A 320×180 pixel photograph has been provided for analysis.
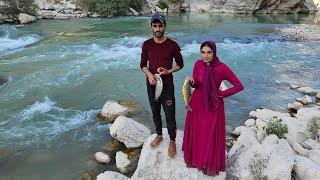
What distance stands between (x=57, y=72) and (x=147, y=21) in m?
13.4

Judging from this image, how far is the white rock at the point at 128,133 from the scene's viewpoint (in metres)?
7.38

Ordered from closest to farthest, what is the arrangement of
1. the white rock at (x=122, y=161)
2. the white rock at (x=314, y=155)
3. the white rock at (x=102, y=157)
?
the white rock at (x=314, y=155)
the white rock at (x=122, y=161)
the white rock at (x=102, y=157)

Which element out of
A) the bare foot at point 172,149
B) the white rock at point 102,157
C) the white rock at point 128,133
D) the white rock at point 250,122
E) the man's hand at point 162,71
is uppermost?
the man's hand at point 162,71

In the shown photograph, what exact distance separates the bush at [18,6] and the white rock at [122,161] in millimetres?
20447

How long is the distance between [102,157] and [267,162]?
318cm

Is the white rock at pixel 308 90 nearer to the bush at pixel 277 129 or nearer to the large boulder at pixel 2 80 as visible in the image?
the bush at pixel 277 129

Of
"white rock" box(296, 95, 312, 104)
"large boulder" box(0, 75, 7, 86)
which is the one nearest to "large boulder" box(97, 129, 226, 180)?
"white rock" box(296, 95, 312, 104)

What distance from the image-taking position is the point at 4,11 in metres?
24.6

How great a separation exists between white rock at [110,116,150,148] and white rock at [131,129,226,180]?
1881 millimetres

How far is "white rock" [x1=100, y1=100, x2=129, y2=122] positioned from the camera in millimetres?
8984

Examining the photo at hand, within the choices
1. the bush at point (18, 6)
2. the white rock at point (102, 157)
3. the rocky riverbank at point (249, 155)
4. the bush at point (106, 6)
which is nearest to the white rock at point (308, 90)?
the rocky riverbank at point (249, 155)

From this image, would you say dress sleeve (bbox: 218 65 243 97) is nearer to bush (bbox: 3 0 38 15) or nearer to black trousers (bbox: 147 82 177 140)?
black trousers (bbox: 147 82 177 140)

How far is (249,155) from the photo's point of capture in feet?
17.0

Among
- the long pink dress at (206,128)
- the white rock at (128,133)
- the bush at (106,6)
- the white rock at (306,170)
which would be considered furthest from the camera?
the bush at (106,6)
